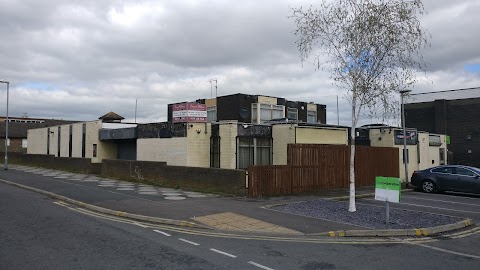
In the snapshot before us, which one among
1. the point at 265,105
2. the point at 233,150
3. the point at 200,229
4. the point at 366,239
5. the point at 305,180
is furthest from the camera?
the point at 265,105

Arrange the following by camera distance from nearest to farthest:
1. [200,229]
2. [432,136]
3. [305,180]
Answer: [200,229], [305,180], [432,136]

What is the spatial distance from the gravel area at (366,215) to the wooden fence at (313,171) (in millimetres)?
2249

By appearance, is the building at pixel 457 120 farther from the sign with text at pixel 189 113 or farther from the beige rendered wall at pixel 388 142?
the sign with text at pixel 189 113

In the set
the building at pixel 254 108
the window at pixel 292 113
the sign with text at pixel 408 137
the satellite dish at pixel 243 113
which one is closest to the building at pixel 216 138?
the sign with text at pixel 408 137

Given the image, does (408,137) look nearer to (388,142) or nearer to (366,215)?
(388,142)

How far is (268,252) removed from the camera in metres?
7.67

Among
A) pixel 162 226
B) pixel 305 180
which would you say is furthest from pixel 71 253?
pixel 305 180

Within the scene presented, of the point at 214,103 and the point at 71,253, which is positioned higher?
the point at 214,103

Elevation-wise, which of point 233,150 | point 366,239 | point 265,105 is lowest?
point 366,239

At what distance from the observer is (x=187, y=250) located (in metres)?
7.60

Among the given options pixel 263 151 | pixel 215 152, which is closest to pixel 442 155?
pixel 263 151

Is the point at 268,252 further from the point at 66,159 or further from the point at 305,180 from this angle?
the point at 66,159

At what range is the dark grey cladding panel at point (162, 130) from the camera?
21.1 meters

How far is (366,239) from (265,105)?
24.4 metres
